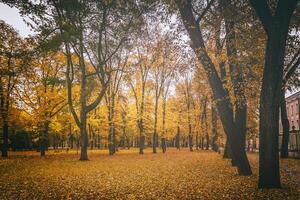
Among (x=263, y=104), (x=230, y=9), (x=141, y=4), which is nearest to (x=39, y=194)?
(x=263, y=104)

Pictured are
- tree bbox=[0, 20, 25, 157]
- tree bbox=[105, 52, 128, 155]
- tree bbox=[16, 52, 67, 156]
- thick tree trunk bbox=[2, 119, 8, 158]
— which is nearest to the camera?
tree bbox=[0, 20, 25, 157]

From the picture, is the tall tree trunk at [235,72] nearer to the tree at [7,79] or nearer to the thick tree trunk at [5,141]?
the tree at [7,79]

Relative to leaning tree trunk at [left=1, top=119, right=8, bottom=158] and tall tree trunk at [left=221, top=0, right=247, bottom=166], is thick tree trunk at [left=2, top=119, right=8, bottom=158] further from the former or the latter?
tall tree trunk at [left=221, top=0, right=247, bottom=166]

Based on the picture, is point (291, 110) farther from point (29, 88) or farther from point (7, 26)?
point (7, 26)

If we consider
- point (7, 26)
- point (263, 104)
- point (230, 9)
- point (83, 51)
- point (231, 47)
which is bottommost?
point (263, 104)

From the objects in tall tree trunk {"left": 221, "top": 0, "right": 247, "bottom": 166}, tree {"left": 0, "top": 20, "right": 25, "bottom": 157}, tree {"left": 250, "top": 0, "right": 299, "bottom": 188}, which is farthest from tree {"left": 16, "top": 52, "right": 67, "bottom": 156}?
tree {"left": 250, "top": 0, "right": 299, "bottom": 188}

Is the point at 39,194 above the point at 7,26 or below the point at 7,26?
below

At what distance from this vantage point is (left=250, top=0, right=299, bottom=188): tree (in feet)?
30.3

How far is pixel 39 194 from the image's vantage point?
30.7 feet

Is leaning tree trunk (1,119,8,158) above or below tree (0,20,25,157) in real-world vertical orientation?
below

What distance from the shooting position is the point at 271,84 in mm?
9414

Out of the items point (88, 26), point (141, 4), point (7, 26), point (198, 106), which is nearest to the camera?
point (141, 4)

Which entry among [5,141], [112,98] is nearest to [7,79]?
[5,141]

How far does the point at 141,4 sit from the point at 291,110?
160 ft
